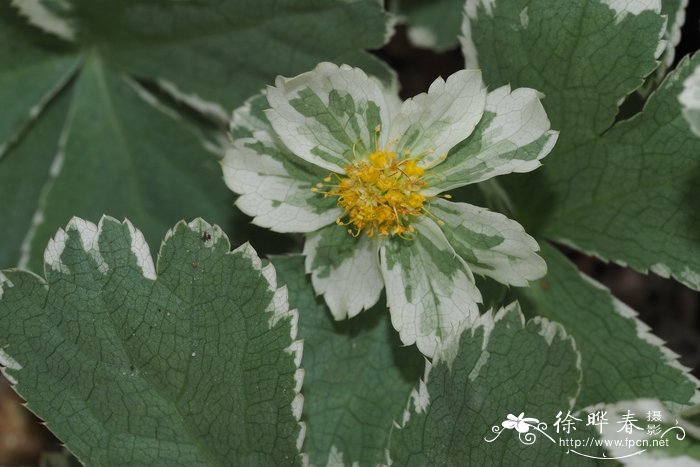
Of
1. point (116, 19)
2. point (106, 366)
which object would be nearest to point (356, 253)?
point (106, 366)

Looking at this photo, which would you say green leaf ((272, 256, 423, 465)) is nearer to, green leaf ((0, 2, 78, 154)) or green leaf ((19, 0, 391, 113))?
green leaf ((19, 0, 391, 113))

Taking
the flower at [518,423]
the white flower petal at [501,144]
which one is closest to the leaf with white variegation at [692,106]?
the white flower petal at [501,144]

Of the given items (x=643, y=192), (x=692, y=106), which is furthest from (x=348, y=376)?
(x=692, y=106)

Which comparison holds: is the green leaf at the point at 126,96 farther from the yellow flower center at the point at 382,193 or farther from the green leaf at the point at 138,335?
the green leaf at the point at 138,335

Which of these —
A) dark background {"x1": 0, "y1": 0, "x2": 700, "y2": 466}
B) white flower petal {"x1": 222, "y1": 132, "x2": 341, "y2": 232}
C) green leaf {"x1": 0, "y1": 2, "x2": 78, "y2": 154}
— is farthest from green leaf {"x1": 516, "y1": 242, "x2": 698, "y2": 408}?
green leaf {"x1": 0, "y1": 2, "x2": 78, "y2": 154}

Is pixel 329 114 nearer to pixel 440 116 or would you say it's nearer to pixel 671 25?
pixel 440 116
